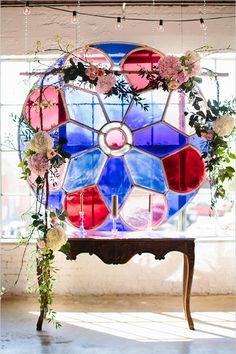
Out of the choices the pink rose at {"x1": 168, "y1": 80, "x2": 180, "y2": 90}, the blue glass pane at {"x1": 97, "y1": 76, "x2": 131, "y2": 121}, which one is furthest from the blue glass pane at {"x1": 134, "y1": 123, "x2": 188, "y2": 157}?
the pink rose at {"x1": 168, "y1": 80, "x2": 180, "y2": 90}

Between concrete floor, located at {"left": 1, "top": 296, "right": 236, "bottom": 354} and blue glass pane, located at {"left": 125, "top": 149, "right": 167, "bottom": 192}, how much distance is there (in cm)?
111

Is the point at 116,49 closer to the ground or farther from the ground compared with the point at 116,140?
farther from the ground

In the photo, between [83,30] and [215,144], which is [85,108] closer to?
[83,30]

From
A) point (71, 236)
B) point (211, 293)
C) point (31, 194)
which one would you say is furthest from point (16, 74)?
point (211, 293)

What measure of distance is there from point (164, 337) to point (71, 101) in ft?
7.70

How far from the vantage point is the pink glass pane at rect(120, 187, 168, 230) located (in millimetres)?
5336

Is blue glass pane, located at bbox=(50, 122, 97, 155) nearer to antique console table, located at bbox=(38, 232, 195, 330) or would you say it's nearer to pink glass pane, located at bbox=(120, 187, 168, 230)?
pink glass pane, located at bbox=(120, 187, 168, 230)

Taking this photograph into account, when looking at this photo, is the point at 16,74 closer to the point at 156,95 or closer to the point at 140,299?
the point at 156,95

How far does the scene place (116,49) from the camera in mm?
5297

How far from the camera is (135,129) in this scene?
17.5ft

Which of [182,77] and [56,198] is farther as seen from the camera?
[56,198]

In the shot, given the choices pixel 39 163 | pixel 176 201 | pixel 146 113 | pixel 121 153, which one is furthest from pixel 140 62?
pixel 39 163

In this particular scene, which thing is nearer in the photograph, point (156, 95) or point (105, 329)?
point (105, 329)

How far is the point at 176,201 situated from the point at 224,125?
1201 millimetres
